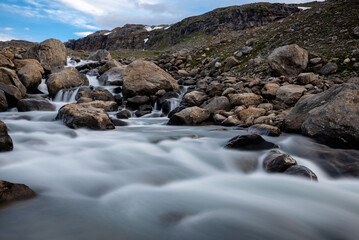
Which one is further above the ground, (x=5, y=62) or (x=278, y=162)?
(x=5, y=62)

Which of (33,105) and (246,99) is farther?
(33,105)

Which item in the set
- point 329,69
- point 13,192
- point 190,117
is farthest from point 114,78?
point 13,192

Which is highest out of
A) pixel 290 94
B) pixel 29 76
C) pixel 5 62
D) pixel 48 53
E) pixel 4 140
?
pixel 48 53

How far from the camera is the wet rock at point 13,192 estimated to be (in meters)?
2.78

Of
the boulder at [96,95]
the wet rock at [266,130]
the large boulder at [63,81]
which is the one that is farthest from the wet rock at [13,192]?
the large boulder at [63,81]

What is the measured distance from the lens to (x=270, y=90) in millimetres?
9016

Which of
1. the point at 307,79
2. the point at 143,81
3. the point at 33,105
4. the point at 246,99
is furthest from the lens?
the point at 143,81

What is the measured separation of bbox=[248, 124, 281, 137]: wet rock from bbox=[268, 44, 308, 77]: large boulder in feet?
16.8

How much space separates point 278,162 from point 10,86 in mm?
10170

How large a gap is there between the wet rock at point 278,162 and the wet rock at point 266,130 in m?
1.87

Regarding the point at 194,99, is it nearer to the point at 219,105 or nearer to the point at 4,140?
the point at 219,105

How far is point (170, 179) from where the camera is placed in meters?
4.20

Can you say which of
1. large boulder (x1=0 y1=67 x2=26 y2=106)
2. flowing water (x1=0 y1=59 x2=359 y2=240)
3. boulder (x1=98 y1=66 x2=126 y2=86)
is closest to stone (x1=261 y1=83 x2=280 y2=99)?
flowing water (x1=0 y1=59 x2=359 y2=240)

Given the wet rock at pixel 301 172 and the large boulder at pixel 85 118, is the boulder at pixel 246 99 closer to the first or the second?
the large boulder at pixel 85 118
